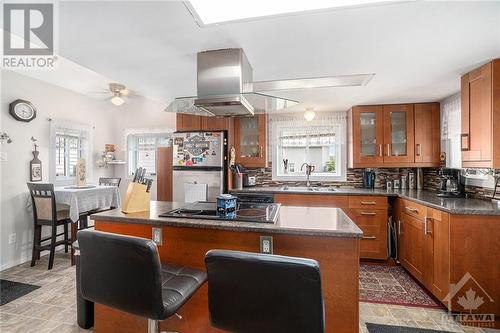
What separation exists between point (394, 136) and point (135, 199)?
343cm

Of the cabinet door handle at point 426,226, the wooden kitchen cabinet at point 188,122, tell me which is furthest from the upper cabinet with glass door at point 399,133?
the wooden kitchen cabinet at point 188,122

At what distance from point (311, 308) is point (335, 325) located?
71cm

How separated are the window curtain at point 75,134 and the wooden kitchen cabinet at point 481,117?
5187mm

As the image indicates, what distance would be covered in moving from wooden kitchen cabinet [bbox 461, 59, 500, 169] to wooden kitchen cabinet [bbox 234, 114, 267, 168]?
7.92ft

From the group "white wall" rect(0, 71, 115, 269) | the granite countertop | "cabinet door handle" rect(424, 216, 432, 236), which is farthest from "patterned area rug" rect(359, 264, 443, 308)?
"white wall" rect(0, 71, 115, 269)

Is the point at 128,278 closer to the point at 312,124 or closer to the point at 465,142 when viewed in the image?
the point at 465,142

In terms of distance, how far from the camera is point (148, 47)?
1.82 metres

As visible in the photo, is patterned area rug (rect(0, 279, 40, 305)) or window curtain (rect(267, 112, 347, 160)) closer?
patterned area rug (rect(0, 279, 40, 305))

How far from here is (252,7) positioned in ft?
4.44

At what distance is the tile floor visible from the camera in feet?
6.53

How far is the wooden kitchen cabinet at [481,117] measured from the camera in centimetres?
204

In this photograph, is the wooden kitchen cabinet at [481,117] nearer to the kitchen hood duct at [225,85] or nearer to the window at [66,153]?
the kitchen hood duct at [225,85]

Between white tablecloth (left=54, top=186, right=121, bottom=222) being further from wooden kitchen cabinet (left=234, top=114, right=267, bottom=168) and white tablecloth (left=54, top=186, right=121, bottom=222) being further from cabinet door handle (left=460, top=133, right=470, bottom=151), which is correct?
cabinet door handle (left=460, top=133, right=470, bottom=151)

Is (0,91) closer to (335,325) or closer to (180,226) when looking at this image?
(180,226)
